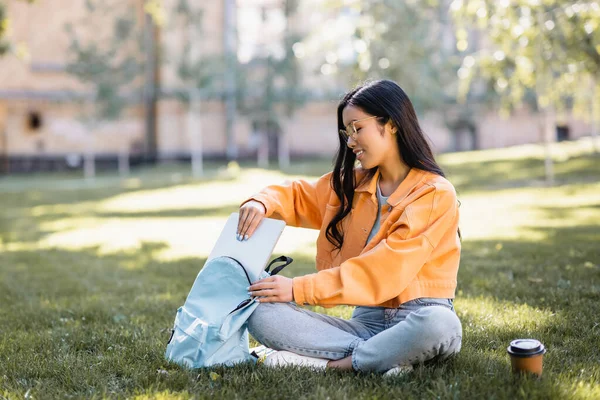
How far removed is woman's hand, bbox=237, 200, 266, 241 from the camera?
348cm

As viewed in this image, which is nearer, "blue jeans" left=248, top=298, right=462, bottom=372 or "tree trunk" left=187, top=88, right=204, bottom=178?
"blue jeans" left=248, top=298, right=462, bottom=372

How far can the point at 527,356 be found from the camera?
117 inches

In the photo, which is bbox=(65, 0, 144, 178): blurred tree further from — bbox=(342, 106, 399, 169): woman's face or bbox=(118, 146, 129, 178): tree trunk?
bbox=(342, 106, 399, 169): woman's face

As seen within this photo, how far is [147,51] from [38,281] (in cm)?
2534

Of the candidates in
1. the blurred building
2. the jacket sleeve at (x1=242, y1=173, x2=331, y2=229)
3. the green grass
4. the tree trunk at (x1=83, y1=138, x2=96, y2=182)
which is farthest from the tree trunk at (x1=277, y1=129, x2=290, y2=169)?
the jacket sleeve at (x1=242, y1=173, x2=331, y2=229)

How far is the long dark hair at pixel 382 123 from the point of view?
335cm

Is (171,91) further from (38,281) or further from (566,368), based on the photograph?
(566,368)

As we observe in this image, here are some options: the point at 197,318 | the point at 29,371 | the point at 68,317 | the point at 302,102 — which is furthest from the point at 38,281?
the point at 302,102

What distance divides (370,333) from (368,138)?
0.93 meters

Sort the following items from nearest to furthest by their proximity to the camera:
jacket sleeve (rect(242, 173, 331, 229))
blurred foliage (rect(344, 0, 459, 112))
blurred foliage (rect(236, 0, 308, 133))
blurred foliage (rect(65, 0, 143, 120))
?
1. jacket sleeve (rect(242, 173, 331, 229))
2. blurred foliage (rect(344, 0, 459, 112))
3. blurred foliage (rect(65, 0, 143, 120))
4. blurred foliage (rect(236, 0, 308, 133))

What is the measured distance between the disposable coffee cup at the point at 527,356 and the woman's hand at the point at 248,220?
1.27 m

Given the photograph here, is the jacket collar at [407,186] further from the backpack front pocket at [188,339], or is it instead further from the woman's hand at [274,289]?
the backpack front pocket at [188,339]

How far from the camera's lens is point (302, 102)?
29.6 meters

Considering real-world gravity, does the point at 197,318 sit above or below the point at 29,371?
above
